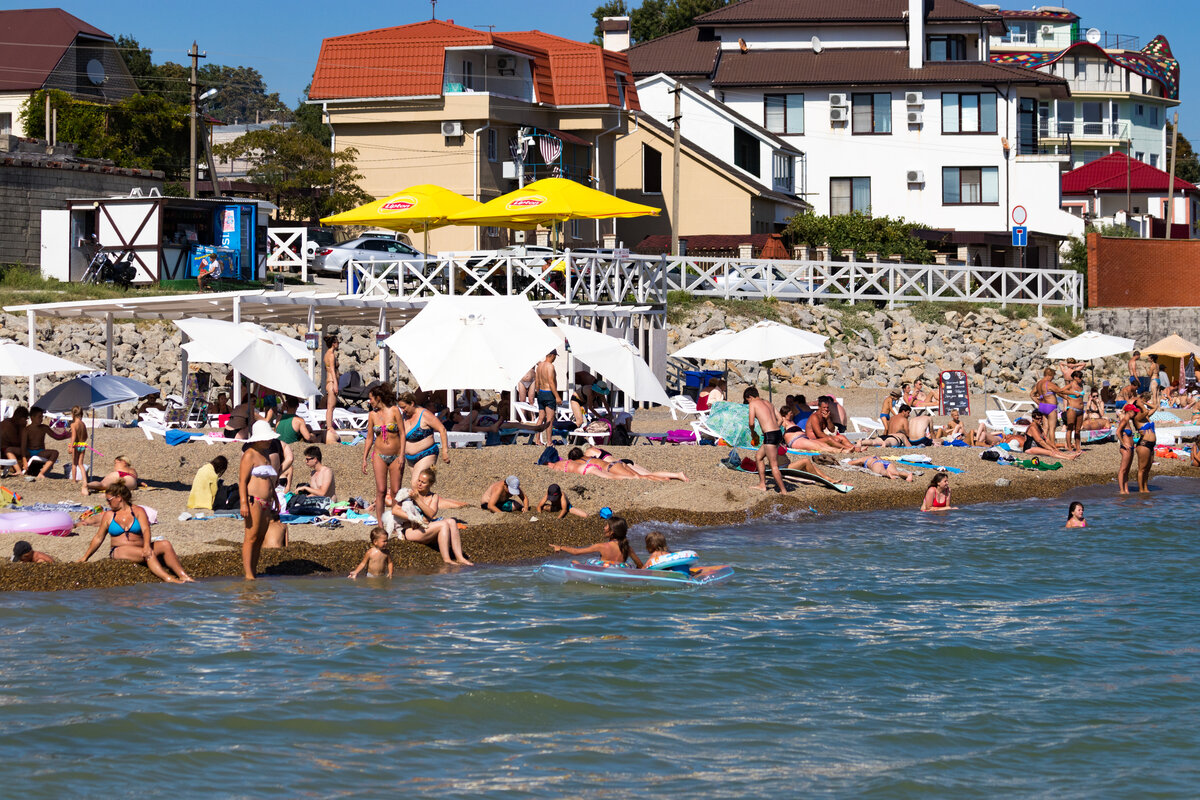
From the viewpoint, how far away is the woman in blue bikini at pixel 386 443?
577 inches

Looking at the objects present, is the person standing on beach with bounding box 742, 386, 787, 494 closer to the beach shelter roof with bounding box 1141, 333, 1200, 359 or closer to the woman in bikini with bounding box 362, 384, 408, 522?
the woman in bikini with bounding box 362, 384, 408, 522

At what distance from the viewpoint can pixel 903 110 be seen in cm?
4641

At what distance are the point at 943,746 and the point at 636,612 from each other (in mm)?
4263

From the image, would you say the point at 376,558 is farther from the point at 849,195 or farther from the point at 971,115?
the point at 971,115

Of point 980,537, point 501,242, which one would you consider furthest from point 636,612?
point 501,242

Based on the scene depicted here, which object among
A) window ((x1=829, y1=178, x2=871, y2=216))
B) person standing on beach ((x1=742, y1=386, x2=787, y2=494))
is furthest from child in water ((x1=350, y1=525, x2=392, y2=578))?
window ((x1=829, y1=178, x2=871, y2=216))

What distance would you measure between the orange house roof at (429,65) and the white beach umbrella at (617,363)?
2213 centimetres

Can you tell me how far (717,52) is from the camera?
158 feet

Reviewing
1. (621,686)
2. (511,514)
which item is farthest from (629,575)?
(621,686)

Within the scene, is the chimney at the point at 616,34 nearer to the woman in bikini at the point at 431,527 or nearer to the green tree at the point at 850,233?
the green tree at the point at 850,233

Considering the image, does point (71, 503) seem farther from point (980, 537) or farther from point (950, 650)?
point (980, 537)

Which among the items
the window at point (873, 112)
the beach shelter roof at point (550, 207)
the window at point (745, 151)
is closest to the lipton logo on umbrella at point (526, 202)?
the beach shelter roof at point (550, 207)

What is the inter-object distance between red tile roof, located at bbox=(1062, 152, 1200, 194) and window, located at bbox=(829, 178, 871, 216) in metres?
21.1

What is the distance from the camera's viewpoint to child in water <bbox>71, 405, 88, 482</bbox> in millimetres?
16438
